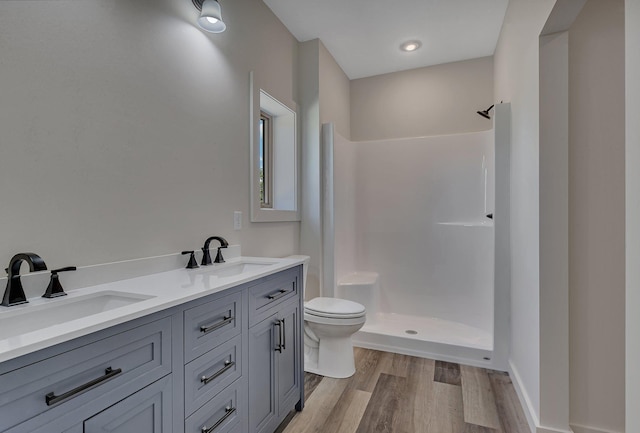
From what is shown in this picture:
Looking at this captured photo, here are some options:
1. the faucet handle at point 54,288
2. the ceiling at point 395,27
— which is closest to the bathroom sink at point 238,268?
the faucet handle at point 54,288

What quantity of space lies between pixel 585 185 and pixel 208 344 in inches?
70.2

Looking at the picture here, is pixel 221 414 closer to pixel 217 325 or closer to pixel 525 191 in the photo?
pixel 217 325

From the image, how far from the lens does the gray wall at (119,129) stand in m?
1.01

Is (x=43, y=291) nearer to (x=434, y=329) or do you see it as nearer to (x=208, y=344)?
(x=208, y=344)

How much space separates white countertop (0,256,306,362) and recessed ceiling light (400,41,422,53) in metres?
2.23

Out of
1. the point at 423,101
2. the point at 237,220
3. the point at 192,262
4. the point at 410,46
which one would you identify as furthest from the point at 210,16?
the point at 423,101

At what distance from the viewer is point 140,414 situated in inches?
35.3

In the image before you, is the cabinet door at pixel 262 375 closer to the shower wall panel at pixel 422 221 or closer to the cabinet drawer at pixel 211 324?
the cabinet drawer at pixel 211 324

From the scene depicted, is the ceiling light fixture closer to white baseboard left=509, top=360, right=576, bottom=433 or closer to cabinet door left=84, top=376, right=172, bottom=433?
cabinet door left=84, top=376, right=172, bottom=433

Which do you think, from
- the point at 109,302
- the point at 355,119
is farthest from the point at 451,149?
the point at 109,302

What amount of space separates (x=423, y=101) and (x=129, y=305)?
10.3 feet

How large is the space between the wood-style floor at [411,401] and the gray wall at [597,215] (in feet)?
1.40

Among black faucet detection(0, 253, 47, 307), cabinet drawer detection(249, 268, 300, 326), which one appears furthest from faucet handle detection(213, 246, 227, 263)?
black faucet detection(0, 253, 47, 307)

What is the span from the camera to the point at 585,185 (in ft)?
4.99
